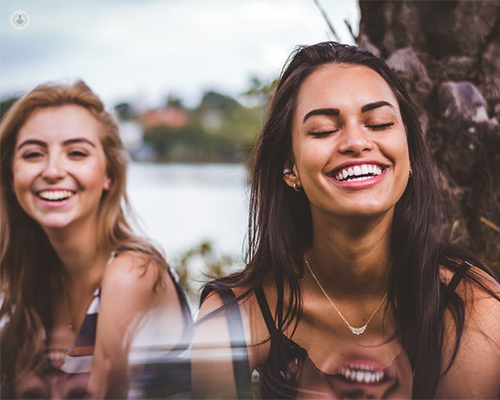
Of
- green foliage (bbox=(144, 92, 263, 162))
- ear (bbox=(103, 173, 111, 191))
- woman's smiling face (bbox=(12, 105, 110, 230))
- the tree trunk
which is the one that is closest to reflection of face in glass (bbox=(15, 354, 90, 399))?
woman's smiling face (bbox=(12, 105, 110, 230))

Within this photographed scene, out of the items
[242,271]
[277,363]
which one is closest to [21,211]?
[242,271]

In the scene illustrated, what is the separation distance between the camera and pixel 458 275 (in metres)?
2.05

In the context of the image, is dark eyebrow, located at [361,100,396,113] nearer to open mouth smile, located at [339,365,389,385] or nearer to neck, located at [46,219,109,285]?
open mouth smile, located at [339,365,389,385]

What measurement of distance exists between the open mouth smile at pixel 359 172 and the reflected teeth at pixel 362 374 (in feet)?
1.89

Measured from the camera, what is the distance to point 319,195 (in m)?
1.97

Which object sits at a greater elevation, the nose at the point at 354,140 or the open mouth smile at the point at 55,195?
the nose at the point at 354,140

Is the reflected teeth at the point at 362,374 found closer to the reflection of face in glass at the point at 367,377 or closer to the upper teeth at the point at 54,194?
the reflection of face in glass at the point at 367,377

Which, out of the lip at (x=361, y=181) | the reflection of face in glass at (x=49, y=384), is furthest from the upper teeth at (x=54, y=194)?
the lip at (x=361, y=181)

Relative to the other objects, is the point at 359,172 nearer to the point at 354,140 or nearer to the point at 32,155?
the point at 354,140

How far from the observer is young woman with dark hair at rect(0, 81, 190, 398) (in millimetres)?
2461

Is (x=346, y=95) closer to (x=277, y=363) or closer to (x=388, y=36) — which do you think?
(x=277, y=363)

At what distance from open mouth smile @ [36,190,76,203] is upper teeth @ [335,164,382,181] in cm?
105

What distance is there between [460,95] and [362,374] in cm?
124

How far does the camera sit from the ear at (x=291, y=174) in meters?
2.12
